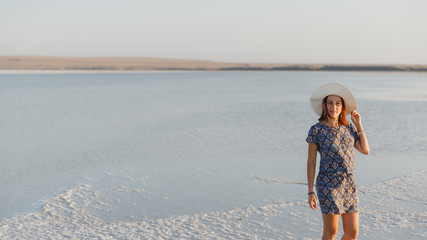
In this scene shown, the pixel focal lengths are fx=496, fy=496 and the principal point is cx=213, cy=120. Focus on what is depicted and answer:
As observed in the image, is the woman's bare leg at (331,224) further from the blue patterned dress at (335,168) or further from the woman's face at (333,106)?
the woman's face at (333,106)

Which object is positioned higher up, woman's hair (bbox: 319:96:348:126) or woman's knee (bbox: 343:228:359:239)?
woman's hair (bbox: 319:96:348:126)

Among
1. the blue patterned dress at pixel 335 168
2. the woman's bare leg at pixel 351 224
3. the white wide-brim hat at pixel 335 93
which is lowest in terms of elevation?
the woman's bare leg at pixel 351 224

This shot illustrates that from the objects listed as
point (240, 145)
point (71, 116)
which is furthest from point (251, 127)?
point (71, 116)

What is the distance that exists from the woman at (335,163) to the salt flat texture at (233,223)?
1.65 metres

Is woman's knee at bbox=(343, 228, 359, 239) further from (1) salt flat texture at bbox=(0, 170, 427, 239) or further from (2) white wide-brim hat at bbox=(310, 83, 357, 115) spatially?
(1) salt flat texture at bbox=(0, 170, 427, 239)

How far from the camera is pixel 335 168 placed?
11.0 ft

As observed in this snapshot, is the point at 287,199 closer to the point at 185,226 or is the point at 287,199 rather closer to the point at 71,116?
the point at 185,226

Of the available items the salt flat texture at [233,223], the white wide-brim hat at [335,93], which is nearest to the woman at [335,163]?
the white wide-brim hat at [335,93]

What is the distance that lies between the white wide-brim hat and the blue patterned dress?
20 cm

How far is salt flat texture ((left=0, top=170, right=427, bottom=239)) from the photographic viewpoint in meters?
5.05

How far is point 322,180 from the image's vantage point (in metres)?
3.40

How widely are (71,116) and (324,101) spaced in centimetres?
1503

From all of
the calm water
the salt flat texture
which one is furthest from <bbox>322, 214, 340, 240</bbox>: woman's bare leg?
the calm water

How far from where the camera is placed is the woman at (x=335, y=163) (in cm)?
333
